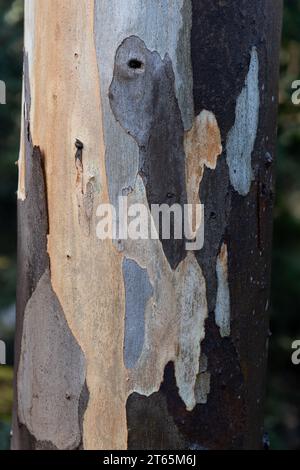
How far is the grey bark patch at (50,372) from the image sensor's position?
1.59 metres

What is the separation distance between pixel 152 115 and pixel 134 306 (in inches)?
15.9

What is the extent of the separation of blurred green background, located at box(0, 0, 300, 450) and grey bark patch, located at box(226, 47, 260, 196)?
1.87m

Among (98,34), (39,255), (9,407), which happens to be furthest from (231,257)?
(9,407)

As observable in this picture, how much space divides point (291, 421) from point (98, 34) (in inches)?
176

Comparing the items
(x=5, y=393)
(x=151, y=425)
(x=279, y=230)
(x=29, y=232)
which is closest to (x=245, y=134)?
(x=29, y=232)

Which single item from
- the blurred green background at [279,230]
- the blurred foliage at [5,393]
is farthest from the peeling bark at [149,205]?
the blurred foliage at [5,393]

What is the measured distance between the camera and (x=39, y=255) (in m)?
1.62

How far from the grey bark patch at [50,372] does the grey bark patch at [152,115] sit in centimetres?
34

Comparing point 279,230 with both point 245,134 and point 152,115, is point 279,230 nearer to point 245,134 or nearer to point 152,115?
point 245,134

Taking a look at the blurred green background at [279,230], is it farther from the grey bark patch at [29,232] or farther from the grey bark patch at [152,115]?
the grey bark patch at [152,115]

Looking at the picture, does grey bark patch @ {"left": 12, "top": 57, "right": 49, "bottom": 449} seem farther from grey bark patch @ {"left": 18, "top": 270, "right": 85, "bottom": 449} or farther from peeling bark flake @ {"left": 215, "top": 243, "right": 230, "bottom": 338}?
peeling bark flake @ {"left": 215, "top": 243, "right": 230, "bottom": 338}

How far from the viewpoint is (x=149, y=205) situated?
4.90 feet

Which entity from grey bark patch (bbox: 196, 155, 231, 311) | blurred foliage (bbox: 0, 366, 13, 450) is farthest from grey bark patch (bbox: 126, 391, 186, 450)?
blurred foliage (bbox: 0, 366, 13, 450)
